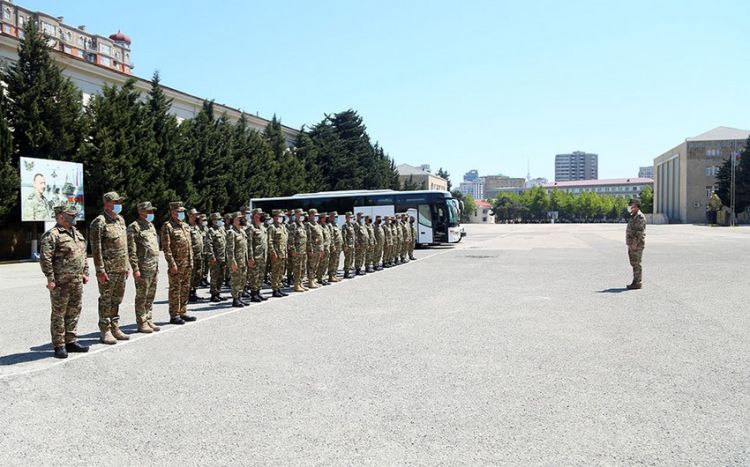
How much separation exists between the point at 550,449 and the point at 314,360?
3.18 metres

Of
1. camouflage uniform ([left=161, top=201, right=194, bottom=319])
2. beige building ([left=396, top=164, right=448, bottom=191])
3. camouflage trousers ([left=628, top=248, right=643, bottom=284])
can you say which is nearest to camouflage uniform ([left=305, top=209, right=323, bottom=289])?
camouflage uniform ([left=161, top=201, right=194, bottom=319])

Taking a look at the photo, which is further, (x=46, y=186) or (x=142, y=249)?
(x=46, y=186)

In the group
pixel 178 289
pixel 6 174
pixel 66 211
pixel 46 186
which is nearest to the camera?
pixel 66 211

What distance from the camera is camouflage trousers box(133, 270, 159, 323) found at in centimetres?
845

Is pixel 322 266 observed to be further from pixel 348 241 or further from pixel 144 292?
pixel 144 292

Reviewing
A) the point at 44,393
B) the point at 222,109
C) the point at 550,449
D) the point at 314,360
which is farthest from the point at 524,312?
the point at 222,109

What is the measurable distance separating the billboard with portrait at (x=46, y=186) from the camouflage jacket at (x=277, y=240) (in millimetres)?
11704

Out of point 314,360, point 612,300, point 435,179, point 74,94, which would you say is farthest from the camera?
point 435,179

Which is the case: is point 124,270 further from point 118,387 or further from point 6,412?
point 6,412

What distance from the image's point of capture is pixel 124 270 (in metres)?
7.92

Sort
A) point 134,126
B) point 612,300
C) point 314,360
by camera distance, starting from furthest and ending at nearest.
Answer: point 134,126, point 612,300, point 314,360

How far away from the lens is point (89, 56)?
8431 cm

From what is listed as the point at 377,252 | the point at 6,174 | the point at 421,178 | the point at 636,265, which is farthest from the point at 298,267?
the point at 421,178

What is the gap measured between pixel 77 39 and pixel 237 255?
8519 cm
